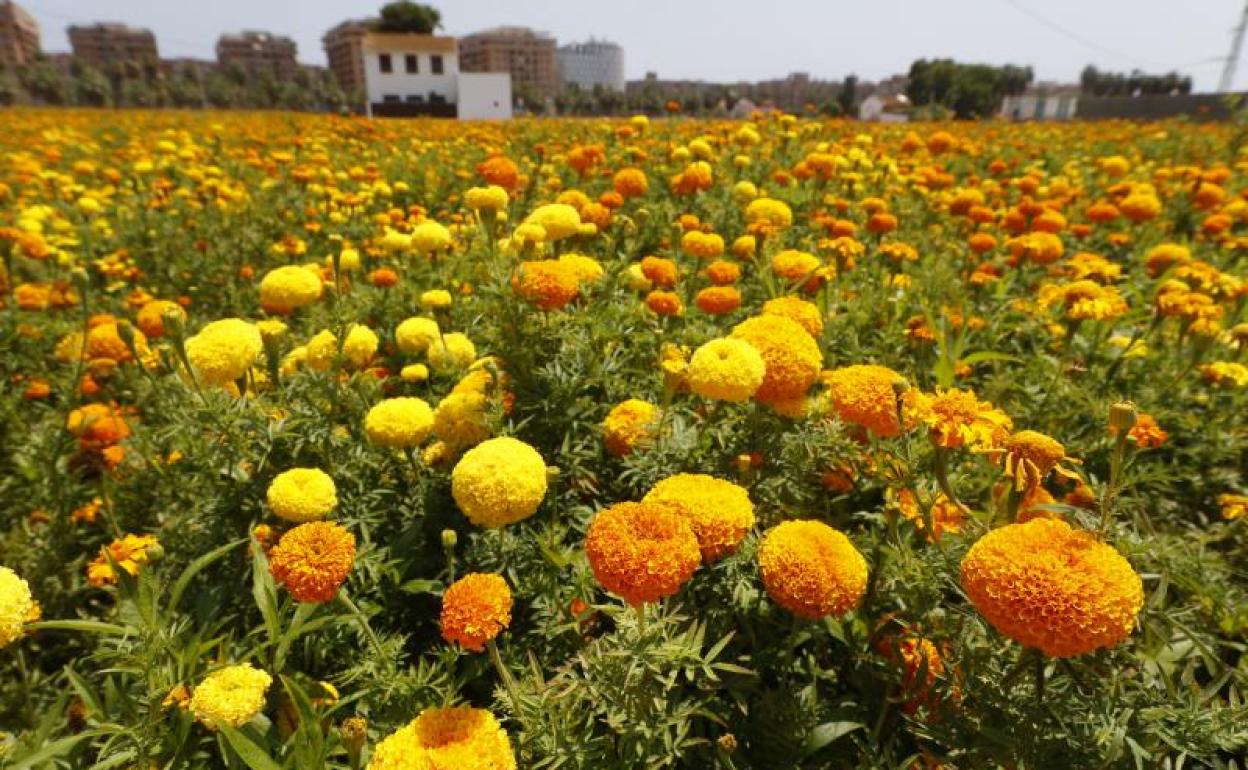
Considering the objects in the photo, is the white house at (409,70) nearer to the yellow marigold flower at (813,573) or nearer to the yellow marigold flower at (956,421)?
the yellow marigold flower at (956,421)

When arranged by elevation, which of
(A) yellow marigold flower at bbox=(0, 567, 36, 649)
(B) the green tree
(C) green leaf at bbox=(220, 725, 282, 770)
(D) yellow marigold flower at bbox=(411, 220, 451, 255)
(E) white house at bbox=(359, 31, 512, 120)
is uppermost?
(B) the green tree

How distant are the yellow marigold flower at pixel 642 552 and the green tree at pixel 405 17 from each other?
171 feet

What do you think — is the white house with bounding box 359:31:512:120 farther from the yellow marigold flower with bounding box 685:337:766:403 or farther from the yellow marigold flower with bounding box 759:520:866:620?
the yellow marigold flower with bounding box 759:520:866:620

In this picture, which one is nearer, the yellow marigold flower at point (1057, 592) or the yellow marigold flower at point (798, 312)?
the yellow marigold flower at point (1057, 592)

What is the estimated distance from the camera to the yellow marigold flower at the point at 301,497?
1631mm

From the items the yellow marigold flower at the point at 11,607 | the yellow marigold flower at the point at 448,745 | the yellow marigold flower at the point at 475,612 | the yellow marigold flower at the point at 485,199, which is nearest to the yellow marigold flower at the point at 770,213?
the yellow marigold flower at the point at 485,199

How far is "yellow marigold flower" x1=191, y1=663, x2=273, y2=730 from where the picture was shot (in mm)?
1254

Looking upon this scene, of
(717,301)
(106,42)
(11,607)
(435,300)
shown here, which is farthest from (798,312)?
(106,42)

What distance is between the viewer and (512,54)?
4633 inches

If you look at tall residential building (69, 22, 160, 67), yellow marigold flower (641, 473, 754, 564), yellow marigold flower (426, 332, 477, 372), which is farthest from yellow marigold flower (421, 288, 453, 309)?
tall residential building (69, 22, 160, 67)

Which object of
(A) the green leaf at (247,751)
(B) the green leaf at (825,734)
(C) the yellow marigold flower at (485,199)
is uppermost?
(C) the yellow marigold flower at (485,199)

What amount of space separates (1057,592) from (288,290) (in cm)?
250

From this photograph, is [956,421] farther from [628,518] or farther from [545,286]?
[545,286]

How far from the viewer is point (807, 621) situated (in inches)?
61.2
